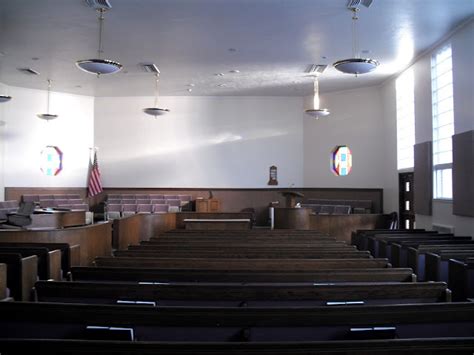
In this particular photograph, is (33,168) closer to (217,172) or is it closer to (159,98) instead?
(159,98)

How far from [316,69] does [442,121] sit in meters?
3.54

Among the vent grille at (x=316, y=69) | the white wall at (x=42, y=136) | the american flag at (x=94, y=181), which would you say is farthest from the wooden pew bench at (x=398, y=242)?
the white wall at (x=42, y=136)

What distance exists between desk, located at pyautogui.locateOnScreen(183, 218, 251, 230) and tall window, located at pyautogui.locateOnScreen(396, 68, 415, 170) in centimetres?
507

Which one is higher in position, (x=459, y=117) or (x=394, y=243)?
(x=459, y=117)

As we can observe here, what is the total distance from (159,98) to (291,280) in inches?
530

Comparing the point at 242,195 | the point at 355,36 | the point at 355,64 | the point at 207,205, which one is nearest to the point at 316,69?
the point at 355,36

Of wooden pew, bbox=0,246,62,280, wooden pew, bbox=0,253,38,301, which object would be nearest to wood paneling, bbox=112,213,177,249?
wooden pew, bbox=0,246,62,280

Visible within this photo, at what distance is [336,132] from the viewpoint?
1448 cm

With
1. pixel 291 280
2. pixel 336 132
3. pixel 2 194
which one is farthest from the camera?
pixel 336 132

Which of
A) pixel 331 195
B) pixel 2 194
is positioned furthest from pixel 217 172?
pixel 2 194

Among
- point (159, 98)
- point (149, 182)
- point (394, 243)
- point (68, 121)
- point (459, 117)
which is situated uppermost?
point (159, 98)

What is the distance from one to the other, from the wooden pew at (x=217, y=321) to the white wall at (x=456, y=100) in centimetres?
718

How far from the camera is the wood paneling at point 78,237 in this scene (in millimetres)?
5898

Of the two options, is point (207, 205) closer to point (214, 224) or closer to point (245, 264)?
point (214, 224)
